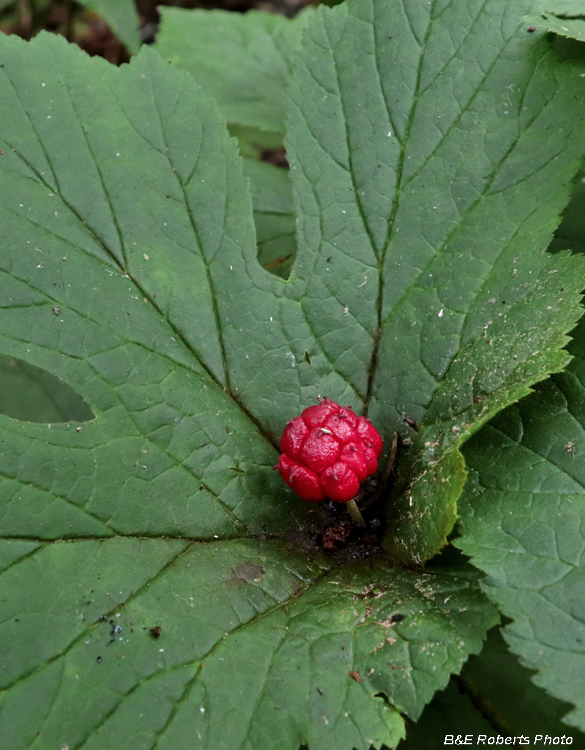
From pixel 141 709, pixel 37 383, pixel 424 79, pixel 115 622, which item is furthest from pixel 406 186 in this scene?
pixel 37 383

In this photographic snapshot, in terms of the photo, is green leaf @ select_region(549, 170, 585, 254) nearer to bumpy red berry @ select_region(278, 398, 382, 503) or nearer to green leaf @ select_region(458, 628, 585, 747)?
bumpy red berry @ select_region(278, 398, 382, 503)

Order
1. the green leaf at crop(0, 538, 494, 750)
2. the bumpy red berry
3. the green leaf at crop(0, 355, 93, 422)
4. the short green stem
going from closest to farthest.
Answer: the green leaf at crop(0, 538, 494, 750) < the bumpy red berry < the short green stem < the green leaf at crop(0, 355, 93, 422)

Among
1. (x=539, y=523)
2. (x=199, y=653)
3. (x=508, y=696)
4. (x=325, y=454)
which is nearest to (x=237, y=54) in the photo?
(x=325, y=454)

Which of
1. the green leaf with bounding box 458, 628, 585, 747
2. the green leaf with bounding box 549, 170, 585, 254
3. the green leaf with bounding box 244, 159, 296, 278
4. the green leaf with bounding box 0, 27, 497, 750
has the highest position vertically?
the green leaf with bounding box 549, 170, 585, 254

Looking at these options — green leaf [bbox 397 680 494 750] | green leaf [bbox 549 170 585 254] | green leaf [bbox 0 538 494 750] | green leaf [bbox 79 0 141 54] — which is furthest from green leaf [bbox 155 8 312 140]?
green leaf [bbox 397 680 494 750]

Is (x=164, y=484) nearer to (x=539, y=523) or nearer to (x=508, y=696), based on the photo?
(x=539, y=523)

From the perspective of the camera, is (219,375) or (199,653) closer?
(199,653)

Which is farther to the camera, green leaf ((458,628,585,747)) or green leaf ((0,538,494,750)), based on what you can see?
green leaf ((458,628,585,747))
